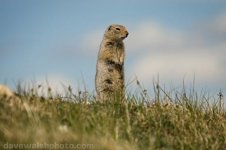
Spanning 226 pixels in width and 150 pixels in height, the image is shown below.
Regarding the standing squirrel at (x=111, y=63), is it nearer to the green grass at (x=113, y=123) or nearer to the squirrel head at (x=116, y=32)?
the squirrel head at (x=116, y=32)

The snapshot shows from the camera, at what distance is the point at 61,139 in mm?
5609

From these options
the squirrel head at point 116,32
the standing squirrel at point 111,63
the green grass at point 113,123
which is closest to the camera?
the green grass at point 113,123

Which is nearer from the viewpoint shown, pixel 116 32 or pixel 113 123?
pixel 113 123

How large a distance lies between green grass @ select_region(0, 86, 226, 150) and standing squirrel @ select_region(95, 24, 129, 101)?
8.14 ft

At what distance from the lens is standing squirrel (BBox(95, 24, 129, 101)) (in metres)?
11.3

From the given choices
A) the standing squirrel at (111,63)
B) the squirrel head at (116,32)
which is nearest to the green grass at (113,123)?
the standing squirrel at (111,63)

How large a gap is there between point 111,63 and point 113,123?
17.2 ft

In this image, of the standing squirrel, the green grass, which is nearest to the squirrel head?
the standing squirrel

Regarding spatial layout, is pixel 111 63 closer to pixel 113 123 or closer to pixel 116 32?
pixel 116 32

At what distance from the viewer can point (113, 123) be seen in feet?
21.6

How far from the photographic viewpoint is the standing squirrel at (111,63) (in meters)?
11.3

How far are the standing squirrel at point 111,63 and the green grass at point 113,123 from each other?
248cm

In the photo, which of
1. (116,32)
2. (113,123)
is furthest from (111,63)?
(113,123)

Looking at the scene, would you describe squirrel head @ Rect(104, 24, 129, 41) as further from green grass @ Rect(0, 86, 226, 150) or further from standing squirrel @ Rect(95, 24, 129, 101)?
green grass @ Rect(0, 86, 226, 150)
